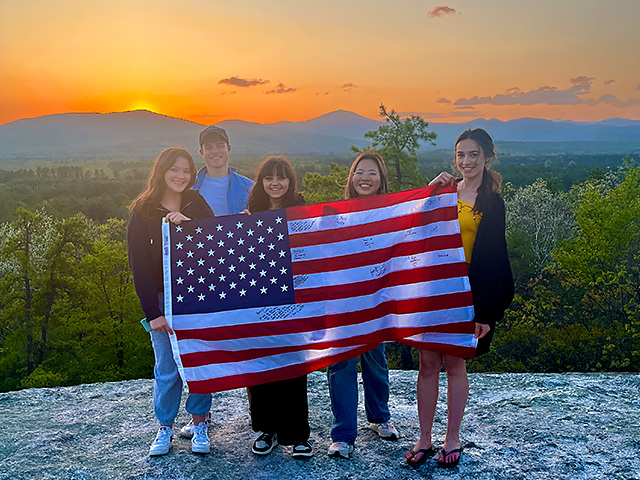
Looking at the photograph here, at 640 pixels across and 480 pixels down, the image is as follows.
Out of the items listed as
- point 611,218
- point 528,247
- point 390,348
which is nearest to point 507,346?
point 390,348

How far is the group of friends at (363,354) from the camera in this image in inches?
178

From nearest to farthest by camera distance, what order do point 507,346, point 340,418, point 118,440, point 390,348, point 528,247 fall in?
point 340,418, point 118,440, point 507,346, point 390,348, point 528,247

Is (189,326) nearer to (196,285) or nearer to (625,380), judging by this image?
(196,285)

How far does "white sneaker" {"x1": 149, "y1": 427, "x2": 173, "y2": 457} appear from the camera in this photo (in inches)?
203

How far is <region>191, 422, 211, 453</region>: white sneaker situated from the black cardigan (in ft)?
9.57

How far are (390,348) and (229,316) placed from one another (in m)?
21.5

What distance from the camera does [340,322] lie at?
16.1 feet

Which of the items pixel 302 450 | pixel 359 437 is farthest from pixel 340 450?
pixel 359 437

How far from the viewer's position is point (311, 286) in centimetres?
495

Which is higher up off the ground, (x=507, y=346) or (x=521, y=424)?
(x=521, y=424)

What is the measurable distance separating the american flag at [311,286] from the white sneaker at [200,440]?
82 cm

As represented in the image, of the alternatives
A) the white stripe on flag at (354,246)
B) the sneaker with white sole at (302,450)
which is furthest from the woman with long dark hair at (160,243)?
the white stripe on flag at (354,246)

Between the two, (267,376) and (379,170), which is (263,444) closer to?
(267,376)

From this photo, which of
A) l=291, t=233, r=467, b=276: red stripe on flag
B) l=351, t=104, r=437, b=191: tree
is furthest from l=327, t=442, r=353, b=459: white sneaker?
l=351, t=104, r=437, b=191: tree
